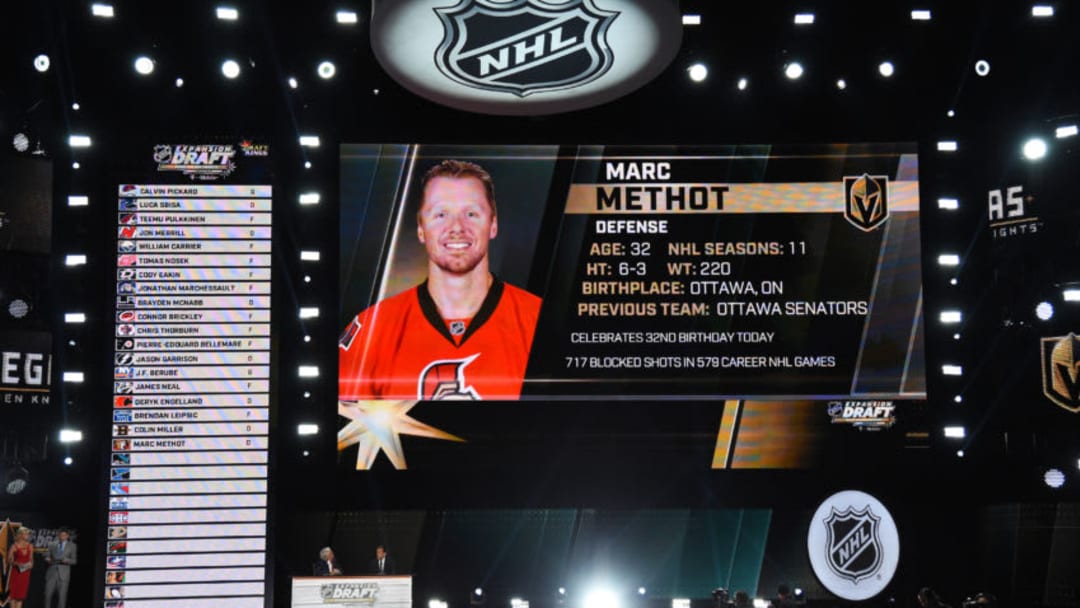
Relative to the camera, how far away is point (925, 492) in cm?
966

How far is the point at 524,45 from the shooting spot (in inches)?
288

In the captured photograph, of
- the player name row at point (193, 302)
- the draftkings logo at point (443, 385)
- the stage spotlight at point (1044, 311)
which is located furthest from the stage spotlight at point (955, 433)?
the player name row at point (193, 302)

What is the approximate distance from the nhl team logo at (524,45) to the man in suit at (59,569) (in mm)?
4870

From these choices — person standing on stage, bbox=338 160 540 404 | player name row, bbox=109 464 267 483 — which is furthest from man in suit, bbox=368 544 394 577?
person standing on stage, bbox=338 160 540 404

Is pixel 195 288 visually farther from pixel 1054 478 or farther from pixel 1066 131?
pixel 1066 131

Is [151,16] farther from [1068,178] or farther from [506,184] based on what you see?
[1068,178]

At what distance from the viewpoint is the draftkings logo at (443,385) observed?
9320mm

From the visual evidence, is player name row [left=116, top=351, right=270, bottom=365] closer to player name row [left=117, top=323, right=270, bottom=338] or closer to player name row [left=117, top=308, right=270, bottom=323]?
player name row [left=117, top=323, right=270, bottom=338]

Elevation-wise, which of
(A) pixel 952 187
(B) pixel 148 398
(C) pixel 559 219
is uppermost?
(A) pixel 952 187

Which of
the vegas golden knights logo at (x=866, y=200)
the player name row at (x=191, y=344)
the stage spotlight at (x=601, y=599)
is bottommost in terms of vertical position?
the stage spotlight at (x=601, y=599)

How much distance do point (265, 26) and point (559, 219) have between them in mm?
2938

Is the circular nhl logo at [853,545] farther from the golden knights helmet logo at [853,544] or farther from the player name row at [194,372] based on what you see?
the player name row at [194,372]

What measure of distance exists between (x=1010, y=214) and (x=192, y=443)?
6828 millimetres

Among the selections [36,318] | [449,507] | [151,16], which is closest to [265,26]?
[151,16]
